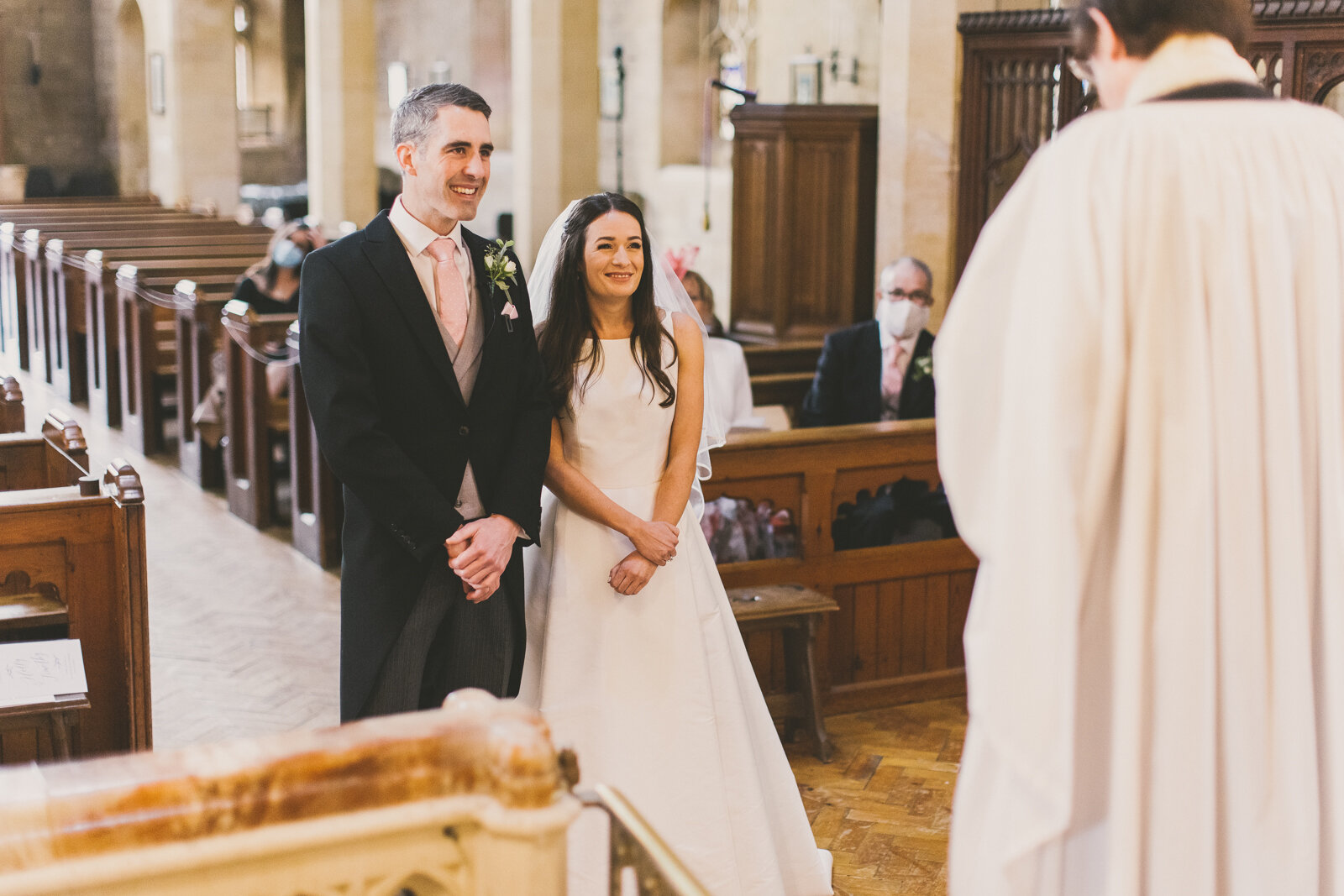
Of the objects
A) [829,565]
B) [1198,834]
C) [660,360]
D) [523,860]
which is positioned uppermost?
[660,360]

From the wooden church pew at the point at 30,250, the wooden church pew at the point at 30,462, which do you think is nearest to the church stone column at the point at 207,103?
the wooden church pew at the point at 30,250

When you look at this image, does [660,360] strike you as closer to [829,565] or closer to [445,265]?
[445,265]

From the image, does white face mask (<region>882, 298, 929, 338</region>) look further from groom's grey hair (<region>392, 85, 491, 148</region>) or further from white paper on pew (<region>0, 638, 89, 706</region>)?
white paper on pew (<region>0, 638, 89, 706</region>)

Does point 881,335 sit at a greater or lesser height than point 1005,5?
lesser

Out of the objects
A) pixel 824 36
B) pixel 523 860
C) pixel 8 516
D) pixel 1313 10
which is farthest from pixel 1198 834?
pixel 824 36

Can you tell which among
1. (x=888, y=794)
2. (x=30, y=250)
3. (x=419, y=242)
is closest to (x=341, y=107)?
(x=30, y=250)

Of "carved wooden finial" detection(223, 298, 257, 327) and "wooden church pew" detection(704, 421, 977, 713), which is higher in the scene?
"carved wooden finial" detection(223, 298, 257, 327)

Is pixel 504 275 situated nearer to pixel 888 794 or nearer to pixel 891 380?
pixel 888 794

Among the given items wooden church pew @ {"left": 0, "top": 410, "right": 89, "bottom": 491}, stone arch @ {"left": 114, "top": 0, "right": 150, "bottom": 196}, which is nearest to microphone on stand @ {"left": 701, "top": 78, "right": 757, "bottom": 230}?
stone arch @ {"left": 114, "top": 0, "right": 150, "bottom": 196}

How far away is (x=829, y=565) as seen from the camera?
4.75 m

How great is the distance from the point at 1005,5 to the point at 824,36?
153 inches

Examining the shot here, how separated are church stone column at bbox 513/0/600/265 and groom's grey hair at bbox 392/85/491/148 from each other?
8721 millimetres

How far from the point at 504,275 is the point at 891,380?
2.63 meters

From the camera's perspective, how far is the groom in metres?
2.72
